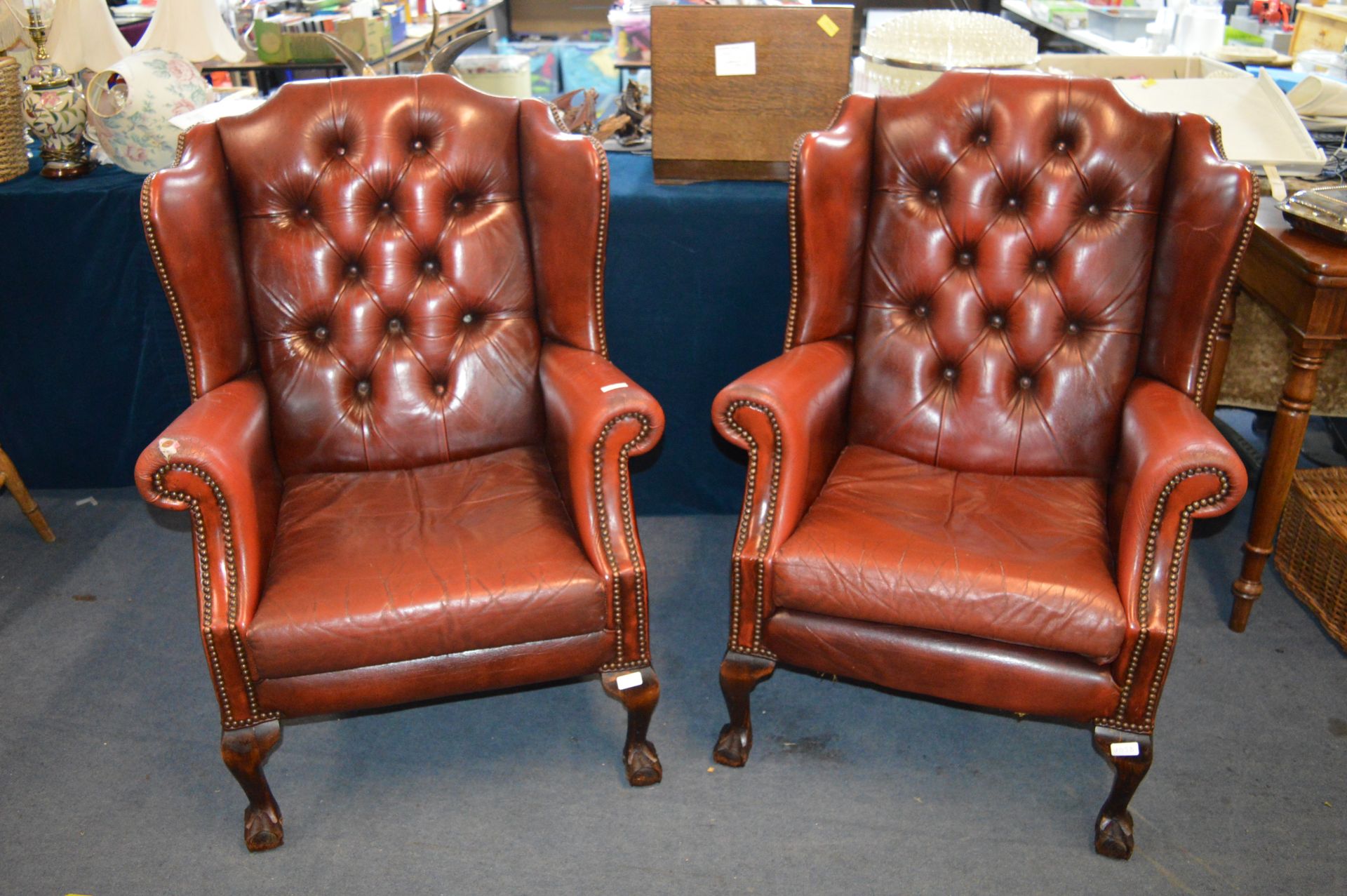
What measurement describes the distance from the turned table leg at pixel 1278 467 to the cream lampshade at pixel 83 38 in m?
2.59

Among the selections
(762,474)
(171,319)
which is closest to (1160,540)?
(762,474)

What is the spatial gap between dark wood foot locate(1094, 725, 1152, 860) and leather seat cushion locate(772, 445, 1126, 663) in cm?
14

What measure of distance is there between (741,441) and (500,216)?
0.64 meters

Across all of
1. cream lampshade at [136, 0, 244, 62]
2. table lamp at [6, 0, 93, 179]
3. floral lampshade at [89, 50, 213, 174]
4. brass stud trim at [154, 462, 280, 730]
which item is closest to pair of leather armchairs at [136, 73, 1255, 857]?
brass stud trim at [154, 462, 280, 730]

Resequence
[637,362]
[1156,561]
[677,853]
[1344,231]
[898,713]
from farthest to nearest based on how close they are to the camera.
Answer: [637,362] < [898,713] < [1344,231] < [677,853] < [1156,561]

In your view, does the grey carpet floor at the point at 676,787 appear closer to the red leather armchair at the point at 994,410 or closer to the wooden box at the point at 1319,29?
the red leather armchair at the point at 994,410

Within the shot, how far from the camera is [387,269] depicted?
1.91 meters

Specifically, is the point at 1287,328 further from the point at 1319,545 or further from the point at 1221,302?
the point at 1319,545

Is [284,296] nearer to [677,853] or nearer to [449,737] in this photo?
[449,737]

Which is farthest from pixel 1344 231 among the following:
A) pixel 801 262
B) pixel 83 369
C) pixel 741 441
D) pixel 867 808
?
pixel 83 369

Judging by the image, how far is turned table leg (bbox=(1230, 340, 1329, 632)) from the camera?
191cm

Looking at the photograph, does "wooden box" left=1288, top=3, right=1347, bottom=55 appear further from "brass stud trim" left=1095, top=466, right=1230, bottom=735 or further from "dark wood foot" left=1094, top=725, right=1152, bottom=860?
"dark wood foot" left=1094, top=725, right=1152, bottom=860

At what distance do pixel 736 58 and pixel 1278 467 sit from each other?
1.33 meters

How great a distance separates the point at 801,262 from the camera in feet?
6.19
